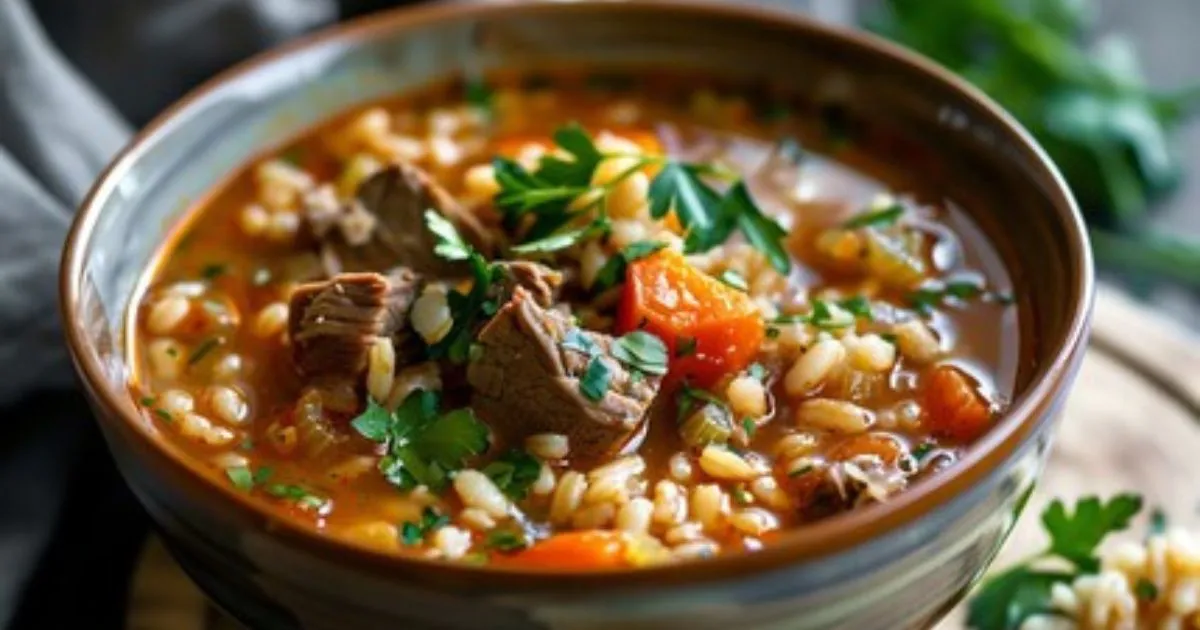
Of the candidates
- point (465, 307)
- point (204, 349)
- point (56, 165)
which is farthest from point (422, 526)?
point (56, 165)

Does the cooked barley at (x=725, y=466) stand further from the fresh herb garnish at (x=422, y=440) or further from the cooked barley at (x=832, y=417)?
the fresh herb garnish at (x=422, y=440)

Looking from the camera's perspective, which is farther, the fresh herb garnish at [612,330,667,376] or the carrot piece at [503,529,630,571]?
the fresh herb garnish at [612,330,667,376]

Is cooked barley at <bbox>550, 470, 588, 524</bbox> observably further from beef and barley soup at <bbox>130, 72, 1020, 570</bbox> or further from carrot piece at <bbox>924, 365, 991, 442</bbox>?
carrot piece at <bbox>924, 365, 991, 442</bbox>

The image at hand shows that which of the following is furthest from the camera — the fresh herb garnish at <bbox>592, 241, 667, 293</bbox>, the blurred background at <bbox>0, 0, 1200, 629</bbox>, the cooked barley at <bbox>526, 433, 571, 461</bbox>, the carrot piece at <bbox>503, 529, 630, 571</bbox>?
the blurred background at <bbox>0, 0, 1200, 629</bbox>

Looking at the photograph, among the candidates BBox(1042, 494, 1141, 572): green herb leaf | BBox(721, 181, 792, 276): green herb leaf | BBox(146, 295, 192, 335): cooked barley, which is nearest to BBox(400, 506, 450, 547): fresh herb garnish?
BBox(146, 295, 192, 335): cooked barley

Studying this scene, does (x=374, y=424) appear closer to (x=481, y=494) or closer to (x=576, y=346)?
(x=481, y=494)

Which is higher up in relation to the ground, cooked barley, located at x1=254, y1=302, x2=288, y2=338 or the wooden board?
cooked barley, located at x1=254, y1=302, x2=288, y2=338

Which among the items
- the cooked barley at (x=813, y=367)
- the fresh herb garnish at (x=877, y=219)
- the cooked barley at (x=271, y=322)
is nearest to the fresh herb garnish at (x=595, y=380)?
the cooked barley at (x=813, y=367)

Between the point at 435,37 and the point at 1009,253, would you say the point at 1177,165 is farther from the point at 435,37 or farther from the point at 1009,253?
the point at 435,37
